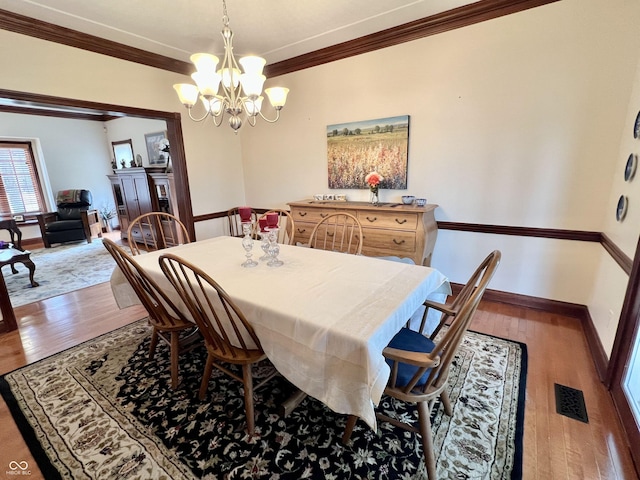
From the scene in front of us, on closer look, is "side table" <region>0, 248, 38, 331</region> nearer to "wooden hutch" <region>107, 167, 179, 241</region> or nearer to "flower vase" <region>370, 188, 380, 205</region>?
"wooden hutch" <region>107, 167, 179, 241</region>

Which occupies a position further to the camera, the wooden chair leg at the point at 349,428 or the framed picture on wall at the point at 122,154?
the framed picture on wall at the point at 122,154

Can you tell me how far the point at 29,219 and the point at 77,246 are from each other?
126 cm

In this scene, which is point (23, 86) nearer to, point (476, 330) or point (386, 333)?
point (386, 333)

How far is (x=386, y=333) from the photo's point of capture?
114 cm

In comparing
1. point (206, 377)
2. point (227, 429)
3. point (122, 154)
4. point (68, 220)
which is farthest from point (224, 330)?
point (122, 154)

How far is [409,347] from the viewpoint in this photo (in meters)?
1.43

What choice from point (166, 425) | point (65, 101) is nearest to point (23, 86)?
point (65, 101)

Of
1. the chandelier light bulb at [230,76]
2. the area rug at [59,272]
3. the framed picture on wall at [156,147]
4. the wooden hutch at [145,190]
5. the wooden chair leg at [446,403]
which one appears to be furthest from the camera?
the framed picture on wall at [156,147]

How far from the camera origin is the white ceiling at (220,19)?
2.39m

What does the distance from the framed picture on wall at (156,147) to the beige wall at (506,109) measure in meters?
2.22

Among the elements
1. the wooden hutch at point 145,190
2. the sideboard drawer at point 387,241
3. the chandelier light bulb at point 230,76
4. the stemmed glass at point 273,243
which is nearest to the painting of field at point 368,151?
the sideboard drawer at point 387,241

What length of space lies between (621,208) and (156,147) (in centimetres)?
667

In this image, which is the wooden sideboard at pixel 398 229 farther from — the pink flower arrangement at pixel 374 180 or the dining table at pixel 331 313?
the dining table at pixel 331 313

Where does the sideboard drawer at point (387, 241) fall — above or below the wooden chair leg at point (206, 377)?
above
